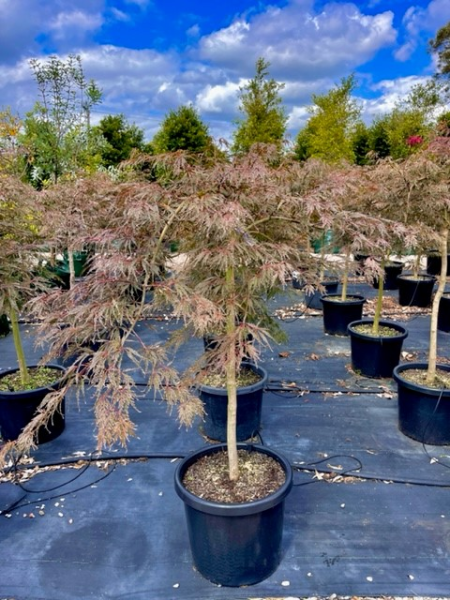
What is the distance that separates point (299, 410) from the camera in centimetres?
291

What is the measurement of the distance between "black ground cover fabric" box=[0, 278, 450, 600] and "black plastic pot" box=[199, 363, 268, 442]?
11 cm

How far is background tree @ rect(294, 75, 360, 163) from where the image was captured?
1001 centimetres

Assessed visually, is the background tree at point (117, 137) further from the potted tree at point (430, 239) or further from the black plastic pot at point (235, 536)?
the black plastic pot at point (235, 536)

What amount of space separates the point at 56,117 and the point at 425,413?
21.0ft

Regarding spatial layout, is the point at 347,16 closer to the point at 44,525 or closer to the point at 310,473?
the point at 310,473

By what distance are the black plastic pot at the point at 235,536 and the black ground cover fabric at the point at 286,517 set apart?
0.19ft

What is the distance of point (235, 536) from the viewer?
58.6 inches

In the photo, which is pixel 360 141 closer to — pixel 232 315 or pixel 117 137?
pixel 117 137

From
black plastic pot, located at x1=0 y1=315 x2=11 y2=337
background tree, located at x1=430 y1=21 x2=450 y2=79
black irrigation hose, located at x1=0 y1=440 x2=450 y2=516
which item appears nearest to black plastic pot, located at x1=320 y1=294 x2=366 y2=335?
black irrigation hose, located at x1=0 y1=440 x2=450 y2=516

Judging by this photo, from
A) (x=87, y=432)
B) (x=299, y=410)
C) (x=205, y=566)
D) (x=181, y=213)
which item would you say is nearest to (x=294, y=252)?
(x=181, y=213)

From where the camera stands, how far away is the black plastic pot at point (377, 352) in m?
3.32

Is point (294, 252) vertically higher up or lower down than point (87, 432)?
higher up

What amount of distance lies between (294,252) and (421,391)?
1416mm

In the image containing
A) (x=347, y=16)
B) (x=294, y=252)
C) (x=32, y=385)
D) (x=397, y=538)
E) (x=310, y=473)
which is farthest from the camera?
(x=347, y=16)
